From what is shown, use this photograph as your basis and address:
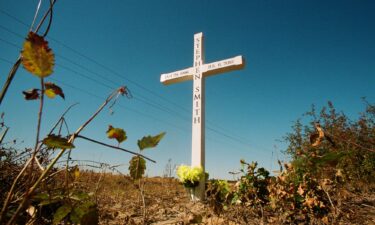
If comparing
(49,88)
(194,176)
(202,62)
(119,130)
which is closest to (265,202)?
(194,176)

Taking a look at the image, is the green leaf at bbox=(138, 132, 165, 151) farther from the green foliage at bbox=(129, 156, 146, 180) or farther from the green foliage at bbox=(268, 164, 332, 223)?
the green foliage at bbox=(268, 164, 332, 223)

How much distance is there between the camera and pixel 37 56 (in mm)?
549

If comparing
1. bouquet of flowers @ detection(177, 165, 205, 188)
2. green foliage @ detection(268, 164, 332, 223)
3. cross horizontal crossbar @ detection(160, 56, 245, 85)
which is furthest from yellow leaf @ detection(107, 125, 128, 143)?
cross horizontal crossbar @ detection(160, 56, 245, 85)

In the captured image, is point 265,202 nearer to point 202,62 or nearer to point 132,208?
point 132,208

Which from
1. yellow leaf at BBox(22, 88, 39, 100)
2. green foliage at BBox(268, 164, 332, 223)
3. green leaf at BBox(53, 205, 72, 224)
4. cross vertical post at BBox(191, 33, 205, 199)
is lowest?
green leaf at BBox(53, 205, 72, 224)

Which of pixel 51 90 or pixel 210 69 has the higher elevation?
pixel 210 69

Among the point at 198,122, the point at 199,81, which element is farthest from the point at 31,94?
the point at 199,81

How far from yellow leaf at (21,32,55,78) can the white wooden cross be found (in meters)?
4.42

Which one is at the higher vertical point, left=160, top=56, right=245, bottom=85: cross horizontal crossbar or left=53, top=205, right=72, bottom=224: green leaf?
left=160, top=56, right=245, bottom=85: cross horizontal crossbar

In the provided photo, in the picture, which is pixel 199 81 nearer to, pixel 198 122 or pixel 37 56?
pixel 198 122

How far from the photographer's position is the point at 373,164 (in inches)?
265

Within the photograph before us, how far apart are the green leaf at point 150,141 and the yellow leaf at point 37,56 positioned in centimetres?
33

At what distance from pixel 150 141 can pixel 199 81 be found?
4854mm

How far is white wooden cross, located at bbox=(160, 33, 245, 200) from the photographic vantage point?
16.7ft
